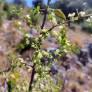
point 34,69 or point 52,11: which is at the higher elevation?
point 52,11

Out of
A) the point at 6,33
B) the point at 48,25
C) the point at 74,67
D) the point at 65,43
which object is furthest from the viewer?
the point at 6,33

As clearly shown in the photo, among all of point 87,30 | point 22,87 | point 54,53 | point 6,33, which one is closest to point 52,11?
point 54,53

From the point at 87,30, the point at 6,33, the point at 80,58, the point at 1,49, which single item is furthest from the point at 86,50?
the point at 87,30

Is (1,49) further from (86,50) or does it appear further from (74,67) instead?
(86,50)

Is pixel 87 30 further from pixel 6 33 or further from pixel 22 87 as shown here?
pixel 22 87

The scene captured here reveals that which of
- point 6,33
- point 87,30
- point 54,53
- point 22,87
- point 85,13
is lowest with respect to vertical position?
point 87,30

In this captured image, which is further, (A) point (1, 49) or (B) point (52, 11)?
(A) point (1, 49)

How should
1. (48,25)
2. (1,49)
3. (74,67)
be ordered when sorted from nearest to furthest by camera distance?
(48,25)
(1,49)
(74,67)

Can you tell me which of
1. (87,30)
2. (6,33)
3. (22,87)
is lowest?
(87,30)

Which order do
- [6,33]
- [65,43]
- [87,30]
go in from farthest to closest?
[87,30]
[6,33]
[65,43]
